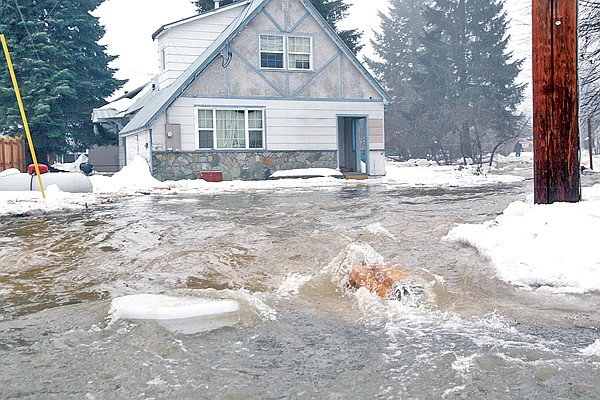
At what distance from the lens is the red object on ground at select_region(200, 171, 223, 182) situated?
20391mm

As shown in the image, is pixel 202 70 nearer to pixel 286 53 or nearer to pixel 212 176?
pixel 286 53

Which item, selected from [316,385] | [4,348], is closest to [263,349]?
[316,385]

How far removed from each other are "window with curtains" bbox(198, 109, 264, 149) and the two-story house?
37 mm

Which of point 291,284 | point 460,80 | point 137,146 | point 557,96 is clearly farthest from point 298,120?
point 460,80

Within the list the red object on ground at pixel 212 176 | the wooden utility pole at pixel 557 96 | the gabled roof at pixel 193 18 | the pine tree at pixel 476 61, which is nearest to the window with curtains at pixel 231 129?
the red object on ground at pixel 212 176

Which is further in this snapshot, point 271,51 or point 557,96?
point 271,51

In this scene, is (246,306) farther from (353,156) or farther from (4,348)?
(353,156)

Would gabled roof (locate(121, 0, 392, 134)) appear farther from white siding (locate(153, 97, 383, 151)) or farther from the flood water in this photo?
the flood water

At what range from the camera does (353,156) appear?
2511 cm

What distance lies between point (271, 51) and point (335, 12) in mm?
12415

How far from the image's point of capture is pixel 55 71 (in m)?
26.8

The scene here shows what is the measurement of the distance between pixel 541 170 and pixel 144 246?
4.81m

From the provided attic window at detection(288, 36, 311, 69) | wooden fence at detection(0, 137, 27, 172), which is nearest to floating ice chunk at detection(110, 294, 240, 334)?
wooden fence at detection(0, 137, 27, 172)

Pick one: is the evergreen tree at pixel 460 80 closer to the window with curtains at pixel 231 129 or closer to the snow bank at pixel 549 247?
the window with curtains at pixel 231 129
